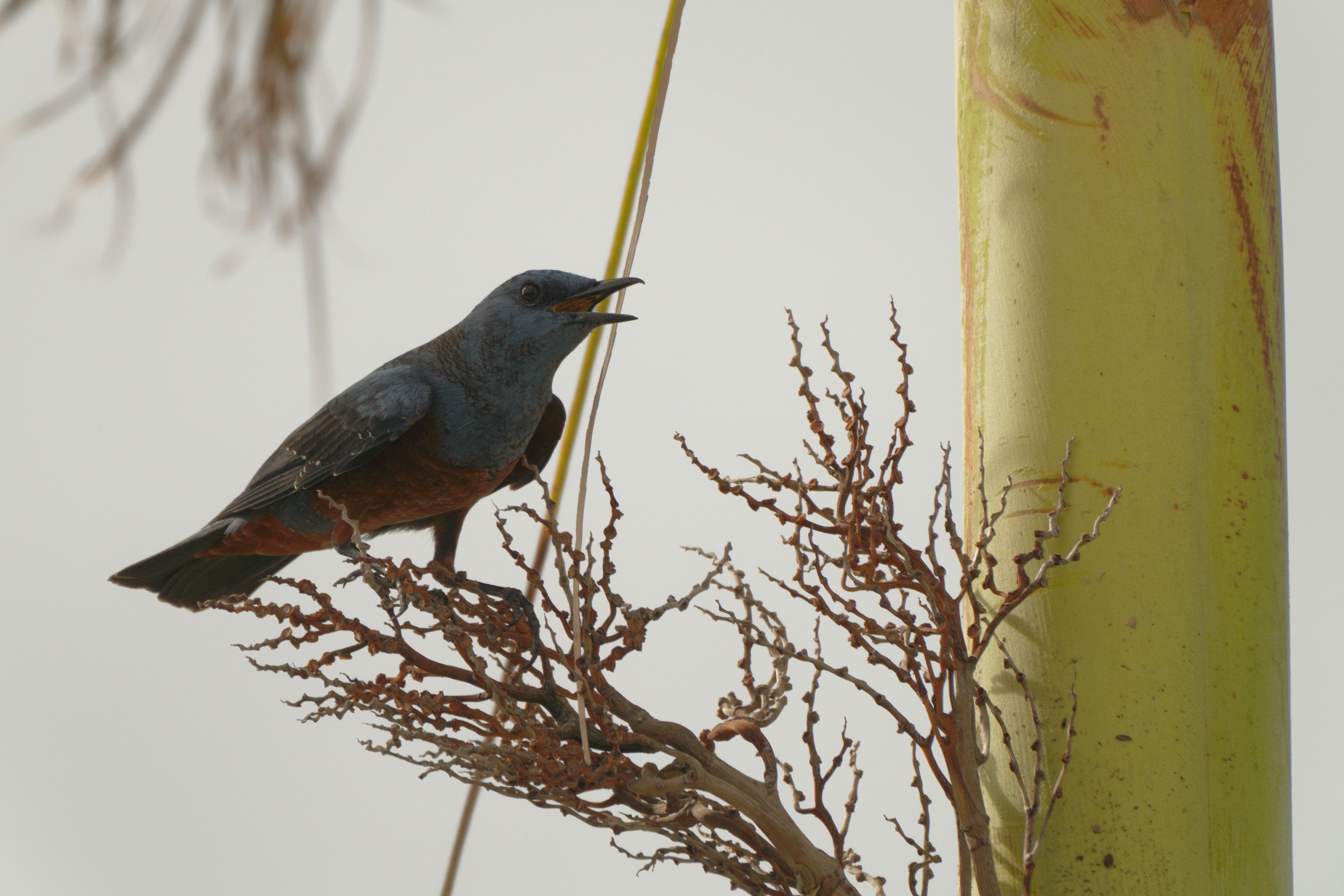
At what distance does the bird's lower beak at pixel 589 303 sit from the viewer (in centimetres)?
173

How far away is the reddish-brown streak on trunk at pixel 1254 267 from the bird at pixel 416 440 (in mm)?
902

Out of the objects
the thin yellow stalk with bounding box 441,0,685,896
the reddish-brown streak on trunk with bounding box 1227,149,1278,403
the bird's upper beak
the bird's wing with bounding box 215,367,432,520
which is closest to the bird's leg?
the bird's wing with bounding box 215,367,432,520

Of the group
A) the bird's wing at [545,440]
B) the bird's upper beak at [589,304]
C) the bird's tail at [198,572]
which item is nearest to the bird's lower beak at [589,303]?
the bird's upper beak at [589,304]

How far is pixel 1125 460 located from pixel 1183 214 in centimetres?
29

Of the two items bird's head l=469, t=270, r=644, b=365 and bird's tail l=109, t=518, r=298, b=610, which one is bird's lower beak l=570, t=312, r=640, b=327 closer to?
bird's head l=469, t=270, r=644, b=365

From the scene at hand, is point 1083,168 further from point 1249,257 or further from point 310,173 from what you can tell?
point 310,173

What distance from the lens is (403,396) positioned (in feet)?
6.15

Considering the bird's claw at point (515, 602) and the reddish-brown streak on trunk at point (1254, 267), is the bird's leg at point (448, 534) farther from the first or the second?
the reddish-brown streak on trunk at point (1254, 267)

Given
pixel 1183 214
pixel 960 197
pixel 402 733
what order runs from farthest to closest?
pixel 960 197
pixel 1183 214
pixel 402 733

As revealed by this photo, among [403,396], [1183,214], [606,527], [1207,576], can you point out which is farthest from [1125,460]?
[403,396]

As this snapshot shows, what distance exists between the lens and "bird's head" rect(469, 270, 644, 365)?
190 cm

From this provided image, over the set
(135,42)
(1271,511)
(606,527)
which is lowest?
(135,42)

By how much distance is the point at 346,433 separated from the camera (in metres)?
1.86

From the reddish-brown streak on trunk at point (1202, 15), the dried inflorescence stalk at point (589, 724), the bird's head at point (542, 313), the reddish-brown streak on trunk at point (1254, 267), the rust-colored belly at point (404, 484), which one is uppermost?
the reddish-brown streak on trunk at point (1202, 15)
